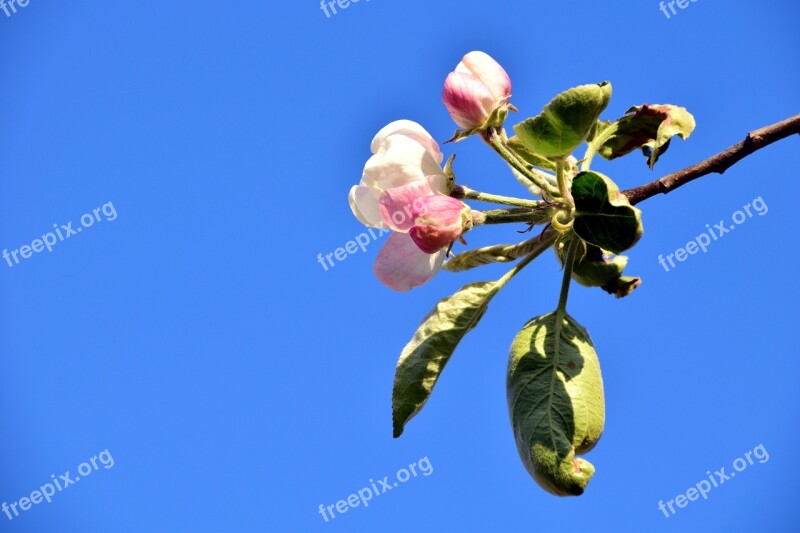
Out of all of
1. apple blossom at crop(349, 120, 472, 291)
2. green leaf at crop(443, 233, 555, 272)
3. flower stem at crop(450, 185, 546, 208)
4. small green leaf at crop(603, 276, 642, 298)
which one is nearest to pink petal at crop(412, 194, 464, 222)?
apple blossom at crop(349, 120, 472, 291)

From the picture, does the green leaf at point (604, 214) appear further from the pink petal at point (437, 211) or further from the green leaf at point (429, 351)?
the green leaf at point (429, 351)

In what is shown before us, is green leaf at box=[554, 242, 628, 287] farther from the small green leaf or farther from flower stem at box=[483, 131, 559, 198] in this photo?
flower stem at box=[483, 131, 559, 198]

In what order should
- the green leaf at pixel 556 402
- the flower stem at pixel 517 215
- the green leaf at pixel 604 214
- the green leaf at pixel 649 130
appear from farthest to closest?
the green leaf at pixel 649 130 → the flower stem at pixel 517 215 → the green leaf at pixel 556 402 → the green leaf at pixel 604 214

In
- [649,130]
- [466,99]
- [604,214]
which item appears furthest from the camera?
[649,130]

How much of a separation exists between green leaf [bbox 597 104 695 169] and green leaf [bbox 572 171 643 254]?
1.42ft

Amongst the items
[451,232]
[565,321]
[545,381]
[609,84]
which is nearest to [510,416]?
[545,381]

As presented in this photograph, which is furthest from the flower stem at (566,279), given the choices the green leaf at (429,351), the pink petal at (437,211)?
the pink petal at (437,211)

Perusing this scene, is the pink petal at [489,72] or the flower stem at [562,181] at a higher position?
the pink petal at [489,72]

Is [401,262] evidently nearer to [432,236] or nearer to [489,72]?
[432,236]

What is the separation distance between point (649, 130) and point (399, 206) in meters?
0.56

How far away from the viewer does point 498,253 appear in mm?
1682

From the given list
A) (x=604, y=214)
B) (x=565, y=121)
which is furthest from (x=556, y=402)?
(x=565, y=121)

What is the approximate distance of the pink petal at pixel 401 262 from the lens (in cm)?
158

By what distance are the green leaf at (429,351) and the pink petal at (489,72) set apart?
365 millimetres
